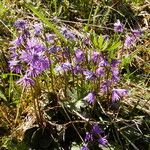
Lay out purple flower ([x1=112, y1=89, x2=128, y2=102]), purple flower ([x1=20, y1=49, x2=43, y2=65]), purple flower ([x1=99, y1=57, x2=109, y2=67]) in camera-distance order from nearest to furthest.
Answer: purple flower ([x1=20, y1=49, x2=43, y2=65]) < purple flower ([x1=99, y1=57, x2=109, y2=67]) < purple flower ([x1=112, y1=89, x2=128, y2=102])

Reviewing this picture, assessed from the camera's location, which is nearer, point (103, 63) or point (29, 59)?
point (29, 59)

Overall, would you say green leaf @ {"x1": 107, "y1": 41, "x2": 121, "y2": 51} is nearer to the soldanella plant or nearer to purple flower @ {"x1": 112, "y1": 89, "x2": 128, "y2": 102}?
the soldanella plant

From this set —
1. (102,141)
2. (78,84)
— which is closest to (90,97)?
(102,141)

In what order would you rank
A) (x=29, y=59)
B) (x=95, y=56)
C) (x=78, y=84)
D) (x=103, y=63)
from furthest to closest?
(x=78, y=84) → (x=95, y=56) → (x=103, y=63) → (x=29, y=59)

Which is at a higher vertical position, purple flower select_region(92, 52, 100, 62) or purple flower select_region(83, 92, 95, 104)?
purple flower select_region(92, 52, 100, 62)

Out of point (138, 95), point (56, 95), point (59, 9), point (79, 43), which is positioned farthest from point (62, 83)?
point (59, 9)

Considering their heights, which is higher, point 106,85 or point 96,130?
point 106,85

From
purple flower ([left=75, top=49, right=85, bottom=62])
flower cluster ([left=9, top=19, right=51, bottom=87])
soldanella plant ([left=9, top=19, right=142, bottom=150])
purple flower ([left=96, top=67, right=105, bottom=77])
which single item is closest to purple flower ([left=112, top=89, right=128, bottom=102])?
soldanella plant ([left=9, top=19, right=142, bottom=150])

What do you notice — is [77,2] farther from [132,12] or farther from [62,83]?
[62,83]

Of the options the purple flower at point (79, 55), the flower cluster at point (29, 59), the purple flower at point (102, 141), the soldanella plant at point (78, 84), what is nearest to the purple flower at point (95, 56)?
the soldanella plant at point (78, 84)

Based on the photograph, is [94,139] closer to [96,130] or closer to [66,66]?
[96,130]

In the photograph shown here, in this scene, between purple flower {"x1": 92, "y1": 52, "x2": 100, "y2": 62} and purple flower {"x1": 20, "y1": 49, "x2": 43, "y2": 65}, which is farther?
purple flower {"x1": 92, "y1": 52, "x2": 100, "y2": 62}

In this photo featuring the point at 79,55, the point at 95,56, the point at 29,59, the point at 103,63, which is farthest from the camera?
the point at 79,55

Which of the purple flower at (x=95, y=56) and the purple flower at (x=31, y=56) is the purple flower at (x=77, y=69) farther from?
the purple flower at (x=31, y=56)
